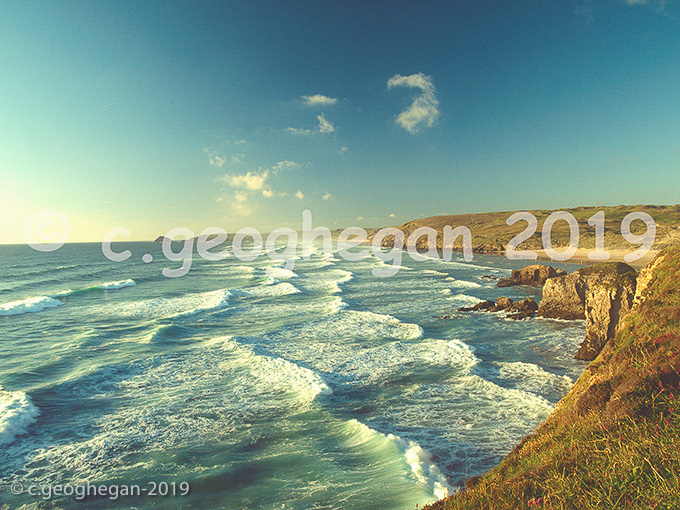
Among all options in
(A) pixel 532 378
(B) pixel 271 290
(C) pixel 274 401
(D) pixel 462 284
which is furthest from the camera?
(D) pixel 462 284

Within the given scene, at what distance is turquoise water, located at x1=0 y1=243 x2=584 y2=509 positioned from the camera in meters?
8.42

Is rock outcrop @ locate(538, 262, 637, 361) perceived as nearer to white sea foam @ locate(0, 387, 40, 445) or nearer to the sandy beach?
white sea foam @ locate(0, 387, 40, 445)

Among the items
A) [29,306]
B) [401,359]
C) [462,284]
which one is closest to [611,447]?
[401,359]

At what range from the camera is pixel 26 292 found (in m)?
38.8

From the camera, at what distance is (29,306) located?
99.2 feet

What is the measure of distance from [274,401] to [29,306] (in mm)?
30218

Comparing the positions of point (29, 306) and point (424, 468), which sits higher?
point (29, 306)

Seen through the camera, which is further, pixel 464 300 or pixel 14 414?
pixel 464 300

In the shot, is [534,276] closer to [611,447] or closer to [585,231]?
[611,447]

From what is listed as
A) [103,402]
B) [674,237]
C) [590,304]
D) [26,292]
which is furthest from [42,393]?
[674,237]

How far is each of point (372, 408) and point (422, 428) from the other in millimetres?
1996

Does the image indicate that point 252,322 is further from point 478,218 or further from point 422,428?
point 478,218

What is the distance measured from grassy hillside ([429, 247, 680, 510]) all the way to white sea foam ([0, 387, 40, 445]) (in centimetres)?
1294

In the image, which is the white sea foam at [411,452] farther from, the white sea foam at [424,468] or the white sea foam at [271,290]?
the white sea foam at [271,290]
